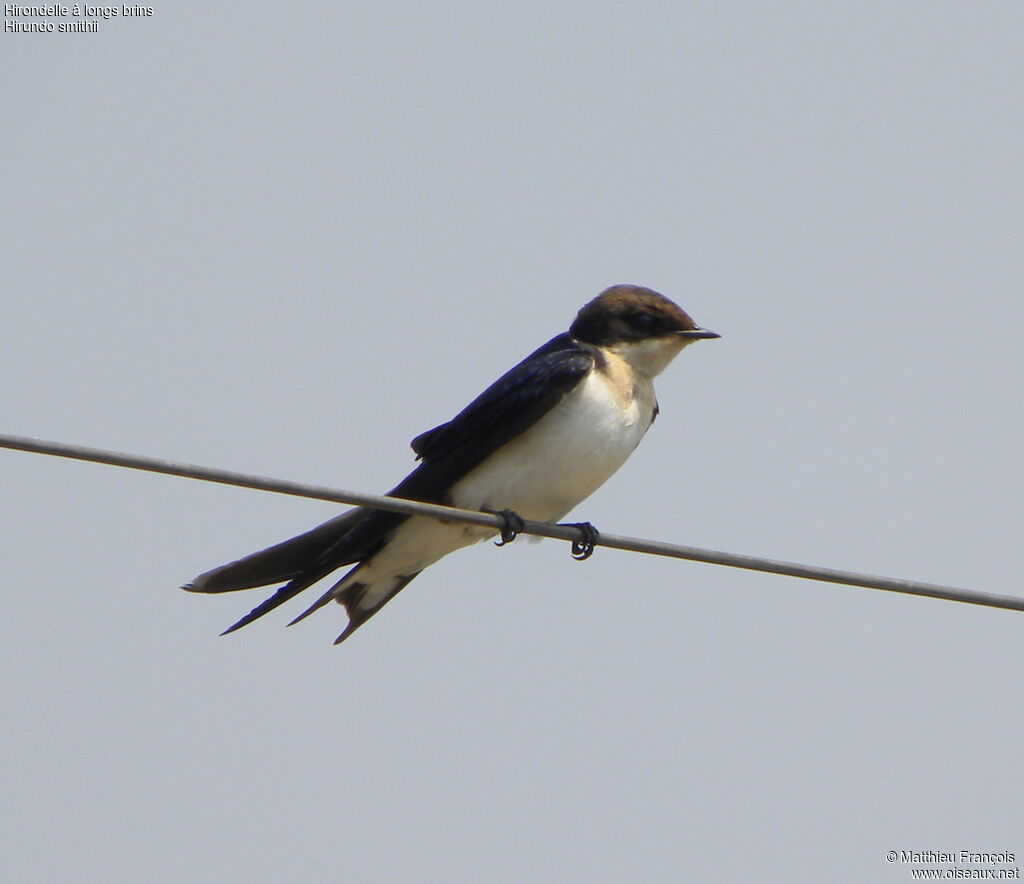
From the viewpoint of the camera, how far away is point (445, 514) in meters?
4.90

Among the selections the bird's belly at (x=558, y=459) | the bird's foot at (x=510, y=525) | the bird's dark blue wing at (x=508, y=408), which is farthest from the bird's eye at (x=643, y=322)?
the bird's foot at (x=510, y=525)

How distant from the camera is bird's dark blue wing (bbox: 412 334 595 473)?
262 inches

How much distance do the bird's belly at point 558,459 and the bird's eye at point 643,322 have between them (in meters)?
0.51

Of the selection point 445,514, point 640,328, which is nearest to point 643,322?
point 640,328

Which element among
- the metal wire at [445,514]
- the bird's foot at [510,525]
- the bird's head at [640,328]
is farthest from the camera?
the bird's head at [640,328]

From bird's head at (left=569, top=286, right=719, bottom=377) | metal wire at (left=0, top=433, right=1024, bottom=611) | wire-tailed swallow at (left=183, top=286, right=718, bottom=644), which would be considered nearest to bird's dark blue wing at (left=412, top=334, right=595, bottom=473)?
wire-tailed swallow at (left=183, top=286, right=718, bottom=644)

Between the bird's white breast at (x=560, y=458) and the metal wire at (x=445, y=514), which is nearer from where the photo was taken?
the metal wire at (x=445, y=514)

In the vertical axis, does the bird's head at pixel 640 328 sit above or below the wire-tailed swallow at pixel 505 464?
above

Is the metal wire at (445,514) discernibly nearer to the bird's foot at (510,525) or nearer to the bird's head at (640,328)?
the bird's foot at (510,525)

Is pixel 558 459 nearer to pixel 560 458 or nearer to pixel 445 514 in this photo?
pixel 560 458

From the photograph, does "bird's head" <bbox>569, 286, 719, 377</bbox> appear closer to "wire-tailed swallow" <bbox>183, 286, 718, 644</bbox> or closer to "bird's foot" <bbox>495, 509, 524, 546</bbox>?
"wire-tailed swallow" <bbox>183, 286, 718, 644</bbox>

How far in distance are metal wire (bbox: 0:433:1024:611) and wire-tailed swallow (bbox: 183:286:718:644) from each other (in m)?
1.41

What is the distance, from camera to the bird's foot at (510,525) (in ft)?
20.6

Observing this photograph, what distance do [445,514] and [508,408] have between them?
184cm
